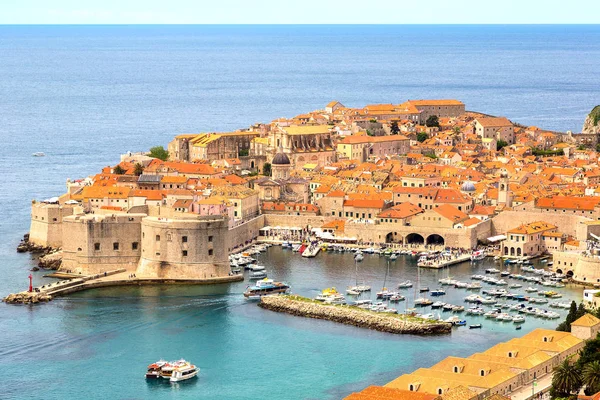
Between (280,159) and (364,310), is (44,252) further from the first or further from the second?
(364,310)

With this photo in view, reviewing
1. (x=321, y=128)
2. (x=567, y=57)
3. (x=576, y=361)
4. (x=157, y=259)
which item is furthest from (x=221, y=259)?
(x=567, y=57)

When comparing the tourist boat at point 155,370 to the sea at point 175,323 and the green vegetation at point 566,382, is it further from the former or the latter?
the green vegetation at point 566,382

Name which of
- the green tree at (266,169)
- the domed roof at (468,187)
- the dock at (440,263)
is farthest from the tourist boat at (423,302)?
the green tree at (266,169)

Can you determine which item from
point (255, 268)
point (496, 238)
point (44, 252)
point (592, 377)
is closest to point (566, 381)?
point (592, 377)

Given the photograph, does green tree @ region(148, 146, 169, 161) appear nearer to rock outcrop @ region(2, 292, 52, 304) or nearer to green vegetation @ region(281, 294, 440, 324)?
rock outcrop @ region(2, 292, 52, 304)

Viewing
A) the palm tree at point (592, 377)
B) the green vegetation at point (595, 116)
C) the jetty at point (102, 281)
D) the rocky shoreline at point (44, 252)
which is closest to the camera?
the palm tree at point (592, 377)

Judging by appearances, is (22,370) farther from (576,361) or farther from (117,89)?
(117,89)

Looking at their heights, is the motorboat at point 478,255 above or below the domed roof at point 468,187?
below

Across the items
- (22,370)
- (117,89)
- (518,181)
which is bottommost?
(22,370)
